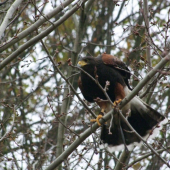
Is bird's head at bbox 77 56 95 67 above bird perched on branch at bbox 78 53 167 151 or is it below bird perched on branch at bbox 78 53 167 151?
above

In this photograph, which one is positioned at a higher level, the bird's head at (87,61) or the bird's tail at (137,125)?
the bird's head at (87,61)

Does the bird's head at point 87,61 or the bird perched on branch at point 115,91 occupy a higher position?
the bird's head at point 87,61

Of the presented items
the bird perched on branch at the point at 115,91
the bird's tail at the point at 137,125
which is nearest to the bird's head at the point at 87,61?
the bird perched on branch at the point at 115,91

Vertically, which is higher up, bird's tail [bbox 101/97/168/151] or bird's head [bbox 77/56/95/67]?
bird's head [bbox 77/56/95/67]

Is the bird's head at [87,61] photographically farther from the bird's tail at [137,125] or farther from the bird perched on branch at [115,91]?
the bird's tail at [137,125]

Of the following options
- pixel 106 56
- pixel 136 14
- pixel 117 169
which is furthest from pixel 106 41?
pixel 117 169

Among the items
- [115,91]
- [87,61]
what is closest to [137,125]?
[115,91]

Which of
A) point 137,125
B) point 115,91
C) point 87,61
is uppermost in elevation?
point 87,61

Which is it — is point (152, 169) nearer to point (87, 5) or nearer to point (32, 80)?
point (87, 5)

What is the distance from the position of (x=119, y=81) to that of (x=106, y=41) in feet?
12.8

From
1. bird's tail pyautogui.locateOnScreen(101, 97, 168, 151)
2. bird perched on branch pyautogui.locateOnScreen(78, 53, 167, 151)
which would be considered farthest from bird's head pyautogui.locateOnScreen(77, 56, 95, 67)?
bird's tail pyautogui.locateOnScreen(101, 97, 168, 151)

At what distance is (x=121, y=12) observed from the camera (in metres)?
9.83

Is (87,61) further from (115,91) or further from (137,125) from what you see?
(137,125)

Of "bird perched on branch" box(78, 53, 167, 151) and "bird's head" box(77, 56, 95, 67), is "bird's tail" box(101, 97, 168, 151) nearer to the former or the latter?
"bird perched on branch" box(78, 53, 167, 151)
